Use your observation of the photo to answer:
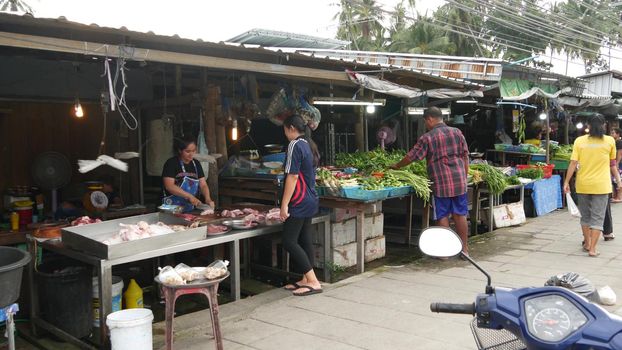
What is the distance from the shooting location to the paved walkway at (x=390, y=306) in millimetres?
4555

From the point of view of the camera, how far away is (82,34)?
552cm

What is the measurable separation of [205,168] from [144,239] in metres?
2.93

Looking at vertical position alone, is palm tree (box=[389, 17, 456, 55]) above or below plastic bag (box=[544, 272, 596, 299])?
above

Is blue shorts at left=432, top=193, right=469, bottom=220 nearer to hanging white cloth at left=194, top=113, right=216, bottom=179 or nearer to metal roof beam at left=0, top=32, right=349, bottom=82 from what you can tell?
metal roof beam at left=0, top=32, right=349, bottom=82

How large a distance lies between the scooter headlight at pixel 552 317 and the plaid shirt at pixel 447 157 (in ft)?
17.6

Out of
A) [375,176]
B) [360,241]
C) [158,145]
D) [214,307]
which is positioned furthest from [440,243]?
[158,145]

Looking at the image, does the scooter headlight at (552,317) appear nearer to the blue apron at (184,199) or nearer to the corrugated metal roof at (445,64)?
the blue apron at (184,199)

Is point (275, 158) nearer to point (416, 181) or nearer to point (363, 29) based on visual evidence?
point (416, 181)

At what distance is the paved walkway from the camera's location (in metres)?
4.55

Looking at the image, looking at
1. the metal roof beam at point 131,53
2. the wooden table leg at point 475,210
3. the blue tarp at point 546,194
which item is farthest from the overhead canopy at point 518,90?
the metal roof beam at point 131,53

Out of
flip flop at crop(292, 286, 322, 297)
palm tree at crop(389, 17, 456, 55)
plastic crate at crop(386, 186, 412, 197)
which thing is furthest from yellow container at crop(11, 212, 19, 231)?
palm tree at crop(389, 17, 456, 55)

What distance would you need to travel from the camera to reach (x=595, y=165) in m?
7.28

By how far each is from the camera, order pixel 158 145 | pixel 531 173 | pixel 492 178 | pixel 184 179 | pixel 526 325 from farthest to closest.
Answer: pixel 531 173, pixel 492 178, pixel 158 145, pixel 184 179, pixel 526 325

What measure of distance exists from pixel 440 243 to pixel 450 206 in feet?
16.9
